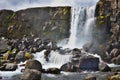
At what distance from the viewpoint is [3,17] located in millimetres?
127062

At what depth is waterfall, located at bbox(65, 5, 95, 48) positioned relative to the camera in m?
92.9

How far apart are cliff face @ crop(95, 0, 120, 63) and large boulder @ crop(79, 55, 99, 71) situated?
20453 millimetres

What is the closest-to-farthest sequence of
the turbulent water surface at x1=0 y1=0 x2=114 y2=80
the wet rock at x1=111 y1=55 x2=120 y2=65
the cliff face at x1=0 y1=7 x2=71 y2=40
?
the wet rock at x1=111 y1=55 x2=120 y2=65 → the turbulent water surface at x1=0 y1=0 x2=114 y2=80 → the cliff face at x1=0 y1=7 x2=71 y2=40

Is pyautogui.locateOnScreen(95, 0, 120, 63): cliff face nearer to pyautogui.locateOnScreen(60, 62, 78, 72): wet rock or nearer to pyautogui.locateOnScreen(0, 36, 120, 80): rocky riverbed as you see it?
pyautogui.locateOnScreen(0, 36, 120, 80): rocky riverbed

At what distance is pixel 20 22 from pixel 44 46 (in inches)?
1262

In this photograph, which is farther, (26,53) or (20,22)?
(20,22)

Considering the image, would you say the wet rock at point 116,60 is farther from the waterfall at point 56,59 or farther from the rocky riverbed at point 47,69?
the waterfall at point 56,59

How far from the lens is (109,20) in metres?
88.6

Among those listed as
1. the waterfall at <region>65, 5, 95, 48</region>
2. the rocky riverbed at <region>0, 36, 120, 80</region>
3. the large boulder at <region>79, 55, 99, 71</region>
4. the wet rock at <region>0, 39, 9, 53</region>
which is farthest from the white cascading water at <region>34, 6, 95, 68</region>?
the large boulder at <region>79, 55, 99, 71</region>

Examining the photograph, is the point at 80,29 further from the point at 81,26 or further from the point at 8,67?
the point at 8,67

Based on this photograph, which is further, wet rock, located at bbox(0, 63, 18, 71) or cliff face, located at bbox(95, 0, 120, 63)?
cliff face, located at bbox(95, 0, 120, 63)

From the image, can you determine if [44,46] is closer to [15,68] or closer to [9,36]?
[15,68]

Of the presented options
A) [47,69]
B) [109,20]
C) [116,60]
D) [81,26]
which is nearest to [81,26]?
[81,26]

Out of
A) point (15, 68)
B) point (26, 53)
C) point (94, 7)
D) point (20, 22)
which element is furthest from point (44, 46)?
point (20, 22)
